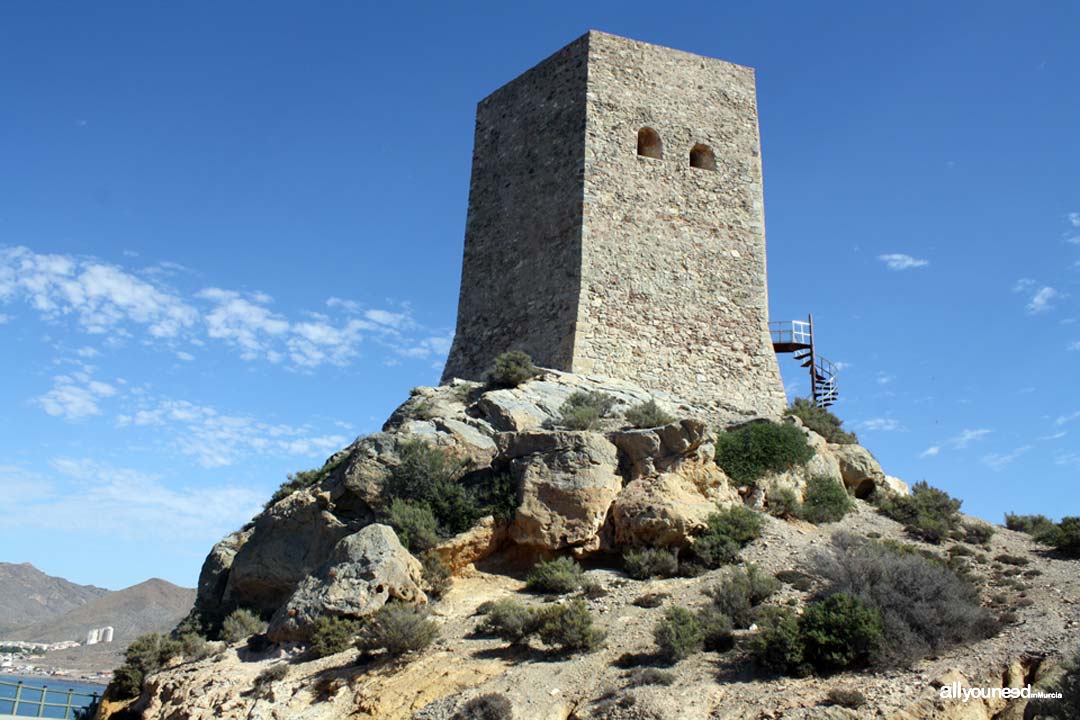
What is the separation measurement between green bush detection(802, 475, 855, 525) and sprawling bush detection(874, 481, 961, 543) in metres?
0.77

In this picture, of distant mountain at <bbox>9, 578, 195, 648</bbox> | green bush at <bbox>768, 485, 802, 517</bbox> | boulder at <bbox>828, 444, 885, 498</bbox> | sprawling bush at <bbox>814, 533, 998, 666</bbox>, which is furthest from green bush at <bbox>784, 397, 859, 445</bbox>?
distant mountain at <bbox>9, 578, 195, 648</bbox>

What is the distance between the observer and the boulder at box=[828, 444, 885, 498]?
49.8 feet

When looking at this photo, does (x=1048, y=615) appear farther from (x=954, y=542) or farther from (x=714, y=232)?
(x=714, y=232)

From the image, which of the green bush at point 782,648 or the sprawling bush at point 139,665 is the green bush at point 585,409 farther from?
the sprawling bush at point 139,665

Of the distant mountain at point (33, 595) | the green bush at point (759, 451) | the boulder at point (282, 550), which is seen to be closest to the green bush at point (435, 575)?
the boulder at point (282, 550)

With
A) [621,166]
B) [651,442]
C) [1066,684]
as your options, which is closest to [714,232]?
[621,166]

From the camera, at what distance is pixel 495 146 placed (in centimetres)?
1795

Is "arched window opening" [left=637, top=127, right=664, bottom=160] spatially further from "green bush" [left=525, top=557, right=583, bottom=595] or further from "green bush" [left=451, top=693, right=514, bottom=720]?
"green bush" [left=451, top=693, right=514, bottom=720]

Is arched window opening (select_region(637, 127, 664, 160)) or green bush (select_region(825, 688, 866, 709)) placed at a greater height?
arched window opening (select_region(637, 127, 664, 160))

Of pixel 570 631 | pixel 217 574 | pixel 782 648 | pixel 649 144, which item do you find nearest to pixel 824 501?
pixel 782 648

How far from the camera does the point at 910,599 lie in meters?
8.66

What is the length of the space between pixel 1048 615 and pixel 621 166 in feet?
33.4

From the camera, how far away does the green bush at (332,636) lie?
977 centimetres

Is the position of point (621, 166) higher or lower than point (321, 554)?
higher
